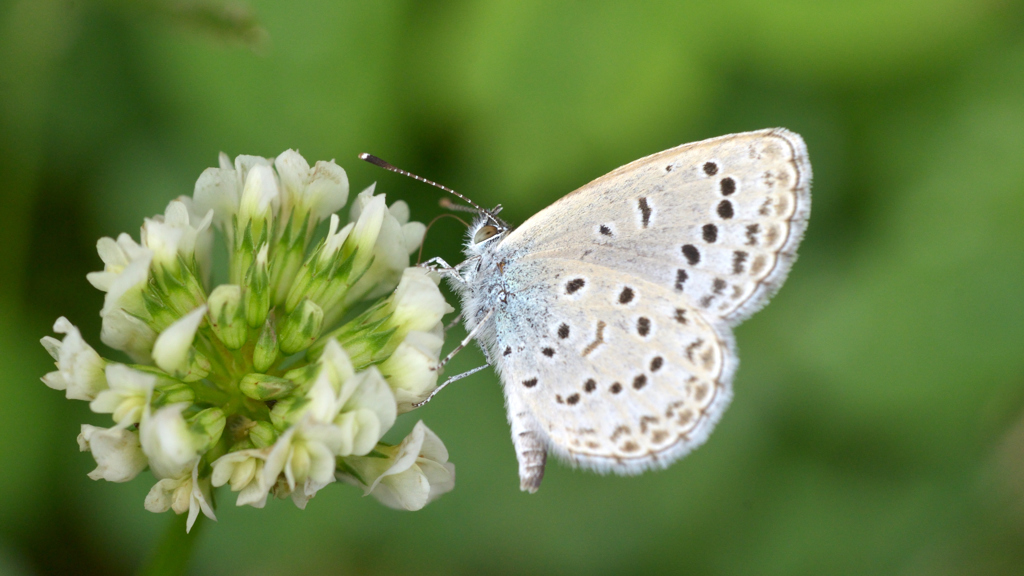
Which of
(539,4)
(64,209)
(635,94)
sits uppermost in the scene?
(539,4)

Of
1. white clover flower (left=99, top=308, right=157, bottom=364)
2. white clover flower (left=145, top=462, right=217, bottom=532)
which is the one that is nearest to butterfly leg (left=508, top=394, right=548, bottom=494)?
white clover flower (left=145, top=462, right=217, bottom=532)

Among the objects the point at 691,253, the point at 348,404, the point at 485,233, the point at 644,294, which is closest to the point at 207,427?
the point at 348,404

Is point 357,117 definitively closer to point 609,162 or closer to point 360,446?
point 609,162

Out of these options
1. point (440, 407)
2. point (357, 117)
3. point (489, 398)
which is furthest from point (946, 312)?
point (357, 117)

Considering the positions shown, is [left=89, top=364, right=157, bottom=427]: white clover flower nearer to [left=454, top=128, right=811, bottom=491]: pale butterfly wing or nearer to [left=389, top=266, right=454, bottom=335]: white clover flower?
[left=389, top=266, right=454, bottom=335]: white clover flower

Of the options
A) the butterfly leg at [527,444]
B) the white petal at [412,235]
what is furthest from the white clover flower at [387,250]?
the butterfly leg at [527,444]

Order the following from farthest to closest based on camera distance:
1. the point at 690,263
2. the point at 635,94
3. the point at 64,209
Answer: the point at 635,94
the point at 64,209
the point at 690,263

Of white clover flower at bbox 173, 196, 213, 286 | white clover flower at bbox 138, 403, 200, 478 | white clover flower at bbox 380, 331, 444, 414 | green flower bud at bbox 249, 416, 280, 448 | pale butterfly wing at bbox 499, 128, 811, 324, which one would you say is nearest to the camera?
white clover flower at bbox 138, 403, 200, 478

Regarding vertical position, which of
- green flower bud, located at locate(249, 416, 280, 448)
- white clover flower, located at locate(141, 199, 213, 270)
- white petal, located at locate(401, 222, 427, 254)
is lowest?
green flower bud, located at locate(249, 416, 280, 448)
